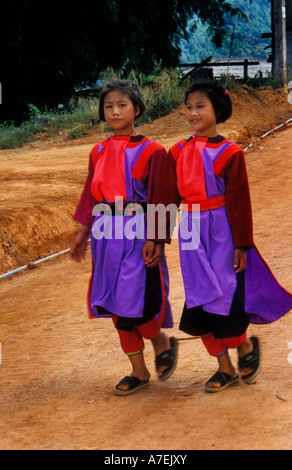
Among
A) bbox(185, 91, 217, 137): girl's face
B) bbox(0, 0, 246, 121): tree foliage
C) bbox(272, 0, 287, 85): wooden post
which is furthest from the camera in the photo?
bbox(0, 0, 246, 121): tree foliage

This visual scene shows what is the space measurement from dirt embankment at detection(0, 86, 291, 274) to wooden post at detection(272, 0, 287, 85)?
6.53 feet

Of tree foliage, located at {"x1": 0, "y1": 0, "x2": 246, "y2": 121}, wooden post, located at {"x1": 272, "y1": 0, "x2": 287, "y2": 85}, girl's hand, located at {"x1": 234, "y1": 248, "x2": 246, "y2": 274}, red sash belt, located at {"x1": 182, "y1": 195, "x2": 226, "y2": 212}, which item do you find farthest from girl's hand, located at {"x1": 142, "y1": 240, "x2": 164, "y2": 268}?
tree foliage, located at {"x1": 0, "y1": 0, "x2": 246, "y2": 121}

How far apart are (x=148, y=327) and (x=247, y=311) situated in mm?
524

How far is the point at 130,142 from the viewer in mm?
3914

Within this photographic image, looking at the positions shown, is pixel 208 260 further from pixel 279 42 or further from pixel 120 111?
pixel 279 42

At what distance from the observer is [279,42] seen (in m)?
17.9

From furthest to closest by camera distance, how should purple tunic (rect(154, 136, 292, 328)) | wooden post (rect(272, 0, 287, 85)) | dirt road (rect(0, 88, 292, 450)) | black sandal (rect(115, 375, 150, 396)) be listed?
wooden post (rect(272, 0, 287, 85)), black sandal (rect(115, 375, 150, 396)), purple tunic (rect(154, 136, 292, 328)), dirt road (rect(0, 88, 292, 450))

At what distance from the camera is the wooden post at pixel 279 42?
17422mm

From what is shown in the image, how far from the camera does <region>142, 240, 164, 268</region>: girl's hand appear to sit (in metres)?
3.77

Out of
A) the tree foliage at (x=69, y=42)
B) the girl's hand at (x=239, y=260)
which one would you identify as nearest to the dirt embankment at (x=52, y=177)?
the tree foliage at (x=69, y=42)

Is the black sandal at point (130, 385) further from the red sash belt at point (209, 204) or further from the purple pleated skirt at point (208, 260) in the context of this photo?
the red sash belt at point (209, 204)

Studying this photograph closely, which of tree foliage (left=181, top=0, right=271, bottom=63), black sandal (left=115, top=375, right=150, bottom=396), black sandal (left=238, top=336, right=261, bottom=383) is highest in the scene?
black sandal (left=238, top=336, right=261, bottom=383)

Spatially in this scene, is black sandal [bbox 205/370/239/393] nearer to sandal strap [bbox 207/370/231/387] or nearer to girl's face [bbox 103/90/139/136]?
sandal strap [bbox 207/370/231/387]
